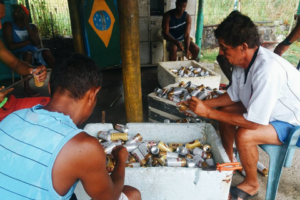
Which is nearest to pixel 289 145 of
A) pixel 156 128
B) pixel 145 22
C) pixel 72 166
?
pixel 156 128

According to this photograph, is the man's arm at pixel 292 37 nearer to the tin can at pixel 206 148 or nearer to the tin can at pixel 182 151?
the tin can at pixel 206 148

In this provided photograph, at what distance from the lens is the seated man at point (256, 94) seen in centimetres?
169

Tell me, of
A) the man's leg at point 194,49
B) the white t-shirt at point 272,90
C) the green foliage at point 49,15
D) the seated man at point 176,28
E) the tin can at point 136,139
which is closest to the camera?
the white t-shirt at point 272,90

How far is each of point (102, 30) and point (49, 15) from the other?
1697 mm

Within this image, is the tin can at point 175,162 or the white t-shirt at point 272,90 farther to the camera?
the tin can at point 175,162

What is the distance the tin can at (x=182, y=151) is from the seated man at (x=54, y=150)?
104 centimetres

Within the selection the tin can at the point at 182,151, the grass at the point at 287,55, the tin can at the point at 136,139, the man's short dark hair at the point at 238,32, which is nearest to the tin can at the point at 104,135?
the tin can at the point at 136,139

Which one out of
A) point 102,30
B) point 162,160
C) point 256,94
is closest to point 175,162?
point 162,160

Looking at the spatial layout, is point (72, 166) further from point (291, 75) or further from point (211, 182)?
point (291, 75)

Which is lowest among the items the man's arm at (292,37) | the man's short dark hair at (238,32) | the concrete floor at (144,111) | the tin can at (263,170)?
the concrete floor at (144,111)

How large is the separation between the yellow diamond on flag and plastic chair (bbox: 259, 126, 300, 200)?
525 cm

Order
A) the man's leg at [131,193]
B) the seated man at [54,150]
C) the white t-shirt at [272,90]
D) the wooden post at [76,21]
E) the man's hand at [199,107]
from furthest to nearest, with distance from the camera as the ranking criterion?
1. the wooden post at [76,21]
2. the man's hand at [199,107]
3. the white t-shirt at [272,90]
4. the man's leg at [131,193]
5. the seated man at [54,150]

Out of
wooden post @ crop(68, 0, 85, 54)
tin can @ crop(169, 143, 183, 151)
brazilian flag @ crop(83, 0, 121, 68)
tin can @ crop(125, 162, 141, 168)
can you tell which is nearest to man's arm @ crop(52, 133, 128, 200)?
tin can @ crop(125, 162, 141, 168)

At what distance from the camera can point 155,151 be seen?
6.73 feet
